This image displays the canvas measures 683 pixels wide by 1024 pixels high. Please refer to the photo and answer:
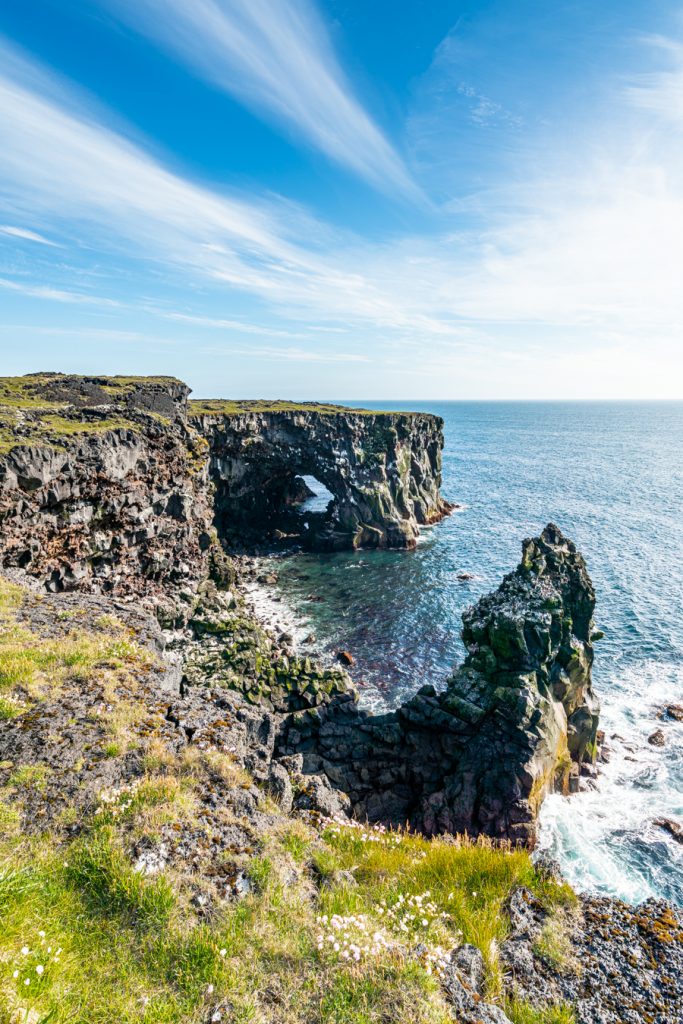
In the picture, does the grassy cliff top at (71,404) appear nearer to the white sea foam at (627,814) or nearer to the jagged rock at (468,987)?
the jagged rock at (468,987)

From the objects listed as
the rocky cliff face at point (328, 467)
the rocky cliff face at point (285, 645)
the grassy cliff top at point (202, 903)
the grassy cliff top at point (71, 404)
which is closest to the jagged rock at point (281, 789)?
the grassy cliff top at point (202, 903)

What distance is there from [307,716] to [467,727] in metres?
8.51

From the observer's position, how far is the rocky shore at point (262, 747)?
6.69 meters

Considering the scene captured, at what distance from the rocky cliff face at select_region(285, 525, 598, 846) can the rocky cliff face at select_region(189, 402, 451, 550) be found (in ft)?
119

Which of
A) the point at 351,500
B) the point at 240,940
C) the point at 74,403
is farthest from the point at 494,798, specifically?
the point at 351,500

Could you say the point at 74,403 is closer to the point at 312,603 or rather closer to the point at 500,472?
the point at 312,603

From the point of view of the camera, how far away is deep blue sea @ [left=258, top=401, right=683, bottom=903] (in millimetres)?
21203

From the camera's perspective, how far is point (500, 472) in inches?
4503

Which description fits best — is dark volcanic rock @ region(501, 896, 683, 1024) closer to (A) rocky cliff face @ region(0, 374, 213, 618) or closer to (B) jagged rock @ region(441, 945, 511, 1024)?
(B) jagged rock @ region(441, 945, 511, 1024)

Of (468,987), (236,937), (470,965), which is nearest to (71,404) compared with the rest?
(236,937)

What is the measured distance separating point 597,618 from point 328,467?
126ft

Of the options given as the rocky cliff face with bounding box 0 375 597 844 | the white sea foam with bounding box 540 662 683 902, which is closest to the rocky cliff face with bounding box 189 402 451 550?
the rocky cliff face with bounding box 0 375 597 844

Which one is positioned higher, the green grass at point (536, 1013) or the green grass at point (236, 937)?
the green grass at point (236, 937)

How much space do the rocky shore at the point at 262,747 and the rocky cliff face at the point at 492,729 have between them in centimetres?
11
